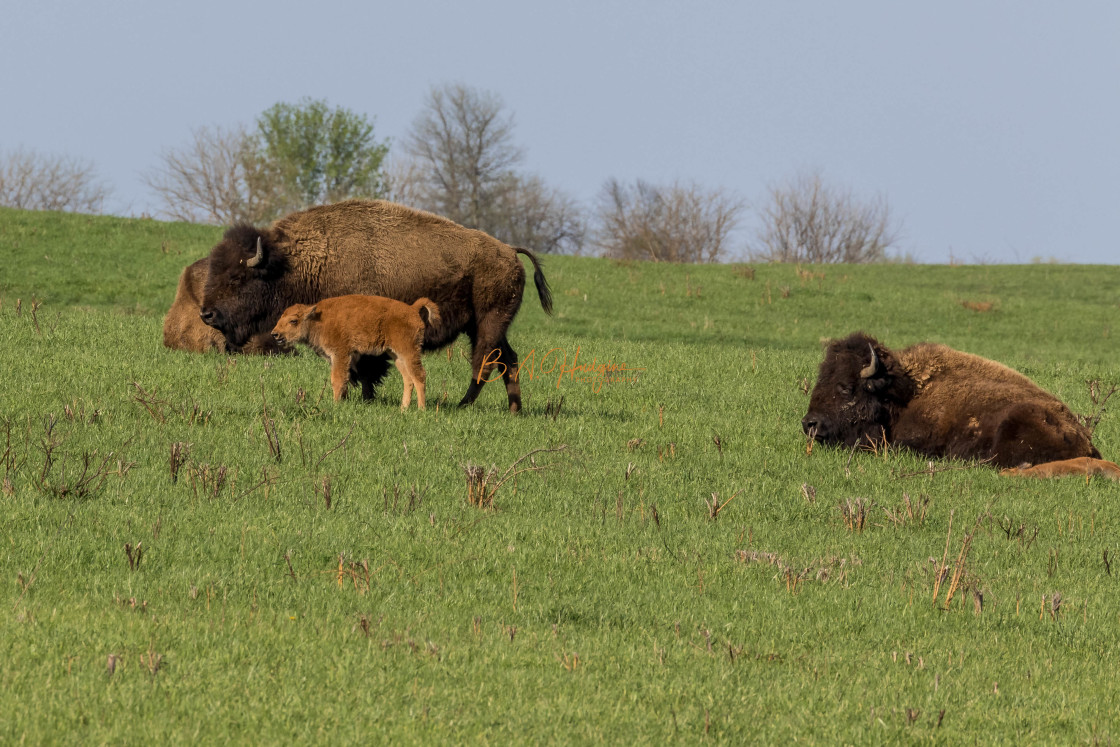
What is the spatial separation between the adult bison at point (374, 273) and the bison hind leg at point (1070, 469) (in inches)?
198

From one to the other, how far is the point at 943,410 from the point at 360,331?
5965 mm

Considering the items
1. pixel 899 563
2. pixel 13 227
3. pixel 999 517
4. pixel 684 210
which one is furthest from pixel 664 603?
pixel 684 210

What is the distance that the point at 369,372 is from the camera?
11453mm

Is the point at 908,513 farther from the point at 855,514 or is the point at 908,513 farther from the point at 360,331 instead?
the point at 360,331

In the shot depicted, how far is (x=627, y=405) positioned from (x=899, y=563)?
5830 millimetres

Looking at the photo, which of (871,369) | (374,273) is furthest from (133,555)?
(871,369)

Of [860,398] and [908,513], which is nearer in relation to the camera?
[908,513]

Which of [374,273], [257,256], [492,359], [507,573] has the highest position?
[257,256]

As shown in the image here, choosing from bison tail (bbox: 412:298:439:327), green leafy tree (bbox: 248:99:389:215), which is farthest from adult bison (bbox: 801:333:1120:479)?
green leafy tree (bbox: 248:99:389:215)

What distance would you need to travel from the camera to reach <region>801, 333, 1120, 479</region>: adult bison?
10266 millimetres

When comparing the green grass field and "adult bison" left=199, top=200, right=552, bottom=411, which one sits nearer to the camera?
the green grass field

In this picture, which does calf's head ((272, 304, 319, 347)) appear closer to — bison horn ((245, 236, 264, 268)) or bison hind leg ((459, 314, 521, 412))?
bison hind leg ((459, 314, 521, 412))

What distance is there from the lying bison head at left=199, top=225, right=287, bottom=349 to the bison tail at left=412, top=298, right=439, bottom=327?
246 cm

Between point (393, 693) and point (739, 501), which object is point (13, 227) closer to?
point (739, 501)
